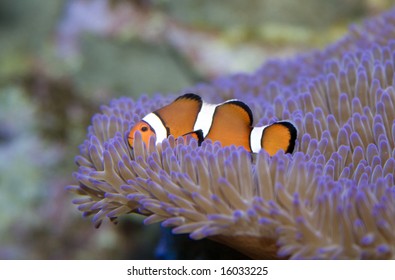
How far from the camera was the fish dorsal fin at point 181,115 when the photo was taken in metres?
1.53

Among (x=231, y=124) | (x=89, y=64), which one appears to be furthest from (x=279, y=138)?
(x=89, y=64)

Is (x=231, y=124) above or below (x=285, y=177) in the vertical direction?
above

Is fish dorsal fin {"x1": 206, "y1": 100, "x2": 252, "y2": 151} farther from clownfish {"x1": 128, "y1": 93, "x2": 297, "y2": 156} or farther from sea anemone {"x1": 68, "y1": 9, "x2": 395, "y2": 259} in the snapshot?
sea anemone {"x1": 68, "y1": 9, "x2": 395, "y2": 259}

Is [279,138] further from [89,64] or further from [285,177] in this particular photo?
[89,64]

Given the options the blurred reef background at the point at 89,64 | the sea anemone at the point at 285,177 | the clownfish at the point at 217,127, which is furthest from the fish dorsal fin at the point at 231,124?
the blurred reef background at the point at 89,64

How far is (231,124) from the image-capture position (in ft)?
4.93

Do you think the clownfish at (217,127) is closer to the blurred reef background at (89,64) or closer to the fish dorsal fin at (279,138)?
the fish dorsal fin at (279,138)

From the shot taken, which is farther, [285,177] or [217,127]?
[217,127]

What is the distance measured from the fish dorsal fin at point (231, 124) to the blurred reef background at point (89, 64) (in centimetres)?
207

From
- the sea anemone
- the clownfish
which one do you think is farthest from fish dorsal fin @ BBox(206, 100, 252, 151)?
the sea anemone

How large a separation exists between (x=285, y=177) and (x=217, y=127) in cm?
35

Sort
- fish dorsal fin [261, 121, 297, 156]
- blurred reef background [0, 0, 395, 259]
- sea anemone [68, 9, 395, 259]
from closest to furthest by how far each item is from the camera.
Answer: sea anemone [68, 9, 395, 259] < fish dorsal fin [261, 121, 297, 156] < blurred reef background [0, 0, 395, 259]

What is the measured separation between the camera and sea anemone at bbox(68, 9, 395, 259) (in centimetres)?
114

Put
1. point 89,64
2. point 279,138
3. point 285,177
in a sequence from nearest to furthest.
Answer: point 285,177
point 279,138
point 89,64
